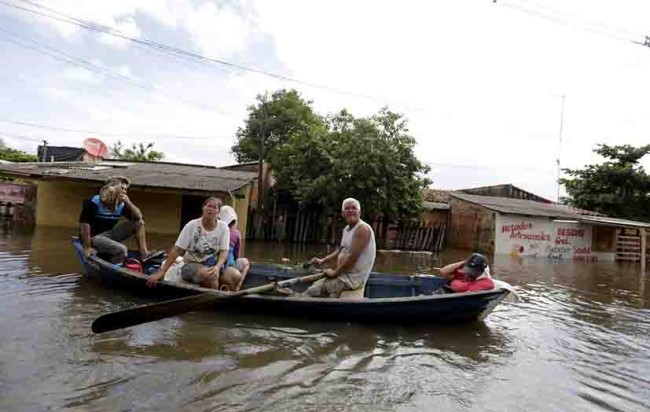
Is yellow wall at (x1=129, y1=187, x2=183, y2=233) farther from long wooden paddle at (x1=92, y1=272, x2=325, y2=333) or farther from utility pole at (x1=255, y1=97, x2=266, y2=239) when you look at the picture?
long wooden paddle at (x1=92, y1=272, x2=325, y2=333)

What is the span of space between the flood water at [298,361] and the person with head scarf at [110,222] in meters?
0.65

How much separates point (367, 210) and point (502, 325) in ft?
36.8

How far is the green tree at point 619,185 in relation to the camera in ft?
81.0

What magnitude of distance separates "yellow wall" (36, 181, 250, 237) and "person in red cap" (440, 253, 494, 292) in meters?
11.5

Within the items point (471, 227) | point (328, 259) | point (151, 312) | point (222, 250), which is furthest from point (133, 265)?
point (471, 227)

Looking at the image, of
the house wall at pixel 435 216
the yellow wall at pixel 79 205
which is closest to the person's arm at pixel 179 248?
the yellow wall at pixel 79 205

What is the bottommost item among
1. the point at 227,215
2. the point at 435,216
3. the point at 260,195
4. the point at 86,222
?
the point at 86,222

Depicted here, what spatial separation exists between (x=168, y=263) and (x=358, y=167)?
12.2m

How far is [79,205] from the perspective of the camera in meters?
17.4

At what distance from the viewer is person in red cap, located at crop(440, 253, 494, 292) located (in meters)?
6.35

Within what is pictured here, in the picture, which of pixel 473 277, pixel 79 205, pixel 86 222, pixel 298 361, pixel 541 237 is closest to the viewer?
pixel 298 361

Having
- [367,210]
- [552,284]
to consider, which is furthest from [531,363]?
[367,210]

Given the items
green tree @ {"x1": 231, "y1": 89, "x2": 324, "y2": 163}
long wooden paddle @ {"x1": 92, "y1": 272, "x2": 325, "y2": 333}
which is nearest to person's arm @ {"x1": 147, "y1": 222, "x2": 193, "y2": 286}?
long wooden paddle @ {"x1": 92, "y1": 272, "x2": 325, "y2": 333}

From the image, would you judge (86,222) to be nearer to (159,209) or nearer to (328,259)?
(328,259)
